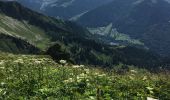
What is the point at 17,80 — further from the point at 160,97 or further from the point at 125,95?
the point at 160,97

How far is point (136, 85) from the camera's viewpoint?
2083 cm

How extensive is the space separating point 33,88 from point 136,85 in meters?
→ 5.48

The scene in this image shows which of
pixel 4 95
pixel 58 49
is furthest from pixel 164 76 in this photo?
pixel 58 49

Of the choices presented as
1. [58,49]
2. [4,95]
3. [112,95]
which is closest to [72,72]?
[112,95]

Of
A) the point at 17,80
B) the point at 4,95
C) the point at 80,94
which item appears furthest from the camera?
the point at 17,80

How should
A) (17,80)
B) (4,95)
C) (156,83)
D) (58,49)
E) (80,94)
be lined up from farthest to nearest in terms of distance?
1. (58,49)
2. (156,83)
3. (17,80)
4. (80,94)
5. (4,95)

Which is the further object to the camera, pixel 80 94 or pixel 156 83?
pixel 156 83

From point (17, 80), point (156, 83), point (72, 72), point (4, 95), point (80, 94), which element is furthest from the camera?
point (72, 72)

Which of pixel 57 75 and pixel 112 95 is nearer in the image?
pixel 112 95

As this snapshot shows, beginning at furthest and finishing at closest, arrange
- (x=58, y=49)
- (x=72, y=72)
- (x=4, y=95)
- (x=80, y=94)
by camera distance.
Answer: (x=58, y=49), (x=72, y=72), (x=80, y=94), (x=4, y=95)

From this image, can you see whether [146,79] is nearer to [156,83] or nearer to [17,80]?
[156,83]

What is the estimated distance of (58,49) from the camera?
7700 centimetres

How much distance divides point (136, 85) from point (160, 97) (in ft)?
6.27

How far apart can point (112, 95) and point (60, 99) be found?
106 inches
